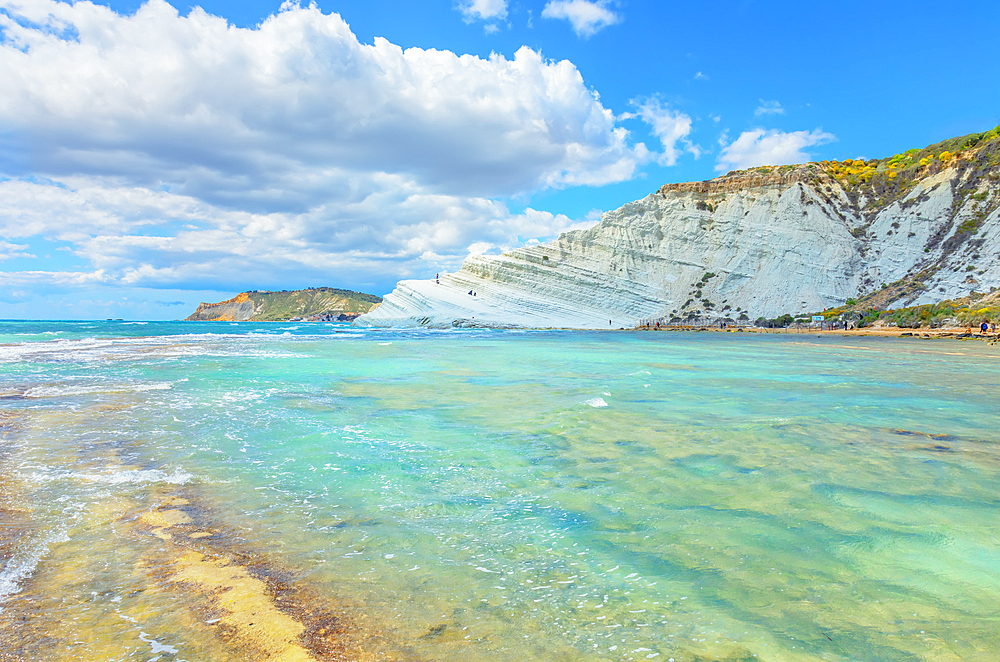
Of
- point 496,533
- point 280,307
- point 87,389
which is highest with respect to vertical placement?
point 280,307

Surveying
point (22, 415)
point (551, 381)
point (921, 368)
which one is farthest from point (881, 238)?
point (22, 415)

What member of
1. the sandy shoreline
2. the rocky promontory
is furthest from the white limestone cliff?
the sandy shoreline

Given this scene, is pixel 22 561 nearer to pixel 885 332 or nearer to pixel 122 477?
pixel 122 477

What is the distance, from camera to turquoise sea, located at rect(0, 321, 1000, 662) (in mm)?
2795

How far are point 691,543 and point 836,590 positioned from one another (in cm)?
95

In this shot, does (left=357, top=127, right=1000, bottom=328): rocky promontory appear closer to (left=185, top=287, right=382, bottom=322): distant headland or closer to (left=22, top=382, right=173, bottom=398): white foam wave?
(left=22, top=382, right=173, bottom=398): white foam wave

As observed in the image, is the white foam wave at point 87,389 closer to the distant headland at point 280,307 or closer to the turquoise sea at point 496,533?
the turquoise sea at point 496,533

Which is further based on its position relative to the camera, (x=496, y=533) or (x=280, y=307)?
(x=280, y=307)

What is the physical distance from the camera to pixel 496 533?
164 inches

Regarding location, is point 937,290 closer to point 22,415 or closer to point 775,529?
point 775,529

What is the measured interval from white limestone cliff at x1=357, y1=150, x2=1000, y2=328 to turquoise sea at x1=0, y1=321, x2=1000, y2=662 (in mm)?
51588

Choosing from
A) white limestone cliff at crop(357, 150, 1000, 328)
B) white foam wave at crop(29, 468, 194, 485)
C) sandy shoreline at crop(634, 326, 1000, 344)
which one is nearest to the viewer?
white foam wave at crop(29, 468, 194, 485)

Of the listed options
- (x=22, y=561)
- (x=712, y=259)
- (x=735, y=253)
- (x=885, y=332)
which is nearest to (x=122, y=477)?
(x=22, y=561)

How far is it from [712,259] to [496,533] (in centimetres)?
6511
